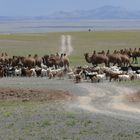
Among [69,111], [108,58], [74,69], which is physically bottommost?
[69,111]

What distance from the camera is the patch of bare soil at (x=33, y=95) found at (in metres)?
28.0

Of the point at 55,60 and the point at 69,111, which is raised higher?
the point at 55,60

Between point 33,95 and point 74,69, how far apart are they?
29.6 ft

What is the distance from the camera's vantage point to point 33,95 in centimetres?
2855

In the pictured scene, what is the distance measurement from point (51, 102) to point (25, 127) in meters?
5.98

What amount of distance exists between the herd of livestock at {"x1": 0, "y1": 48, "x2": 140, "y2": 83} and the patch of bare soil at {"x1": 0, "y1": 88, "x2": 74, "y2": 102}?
3.76 meters

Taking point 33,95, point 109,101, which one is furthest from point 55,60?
point 109,101

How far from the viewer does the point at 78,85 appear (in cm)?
3094

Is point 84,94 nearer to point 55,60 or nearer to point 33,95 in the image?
point 33,95

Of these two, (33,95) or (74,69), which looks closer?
(33,95)

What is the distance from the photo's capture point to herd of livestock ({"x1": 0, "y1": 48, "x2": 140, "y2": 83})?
3300 cm

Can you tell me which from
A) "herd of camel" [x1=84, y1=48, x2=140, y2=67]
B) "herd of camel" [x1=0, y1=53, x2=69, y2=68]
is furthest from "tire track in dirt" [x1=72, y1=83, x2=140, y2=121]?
"herd of camel" [x1=84, y1=48, x2=140, y2=67]

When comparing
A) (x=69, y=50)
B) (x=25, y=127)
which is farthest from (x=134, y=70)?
(x=69, y=50)

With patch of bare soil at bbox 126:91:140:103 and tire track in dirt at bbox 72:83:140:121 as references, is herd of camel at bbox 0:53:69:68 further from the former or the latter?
patch of bare soil at bbox 126:91:140:103
